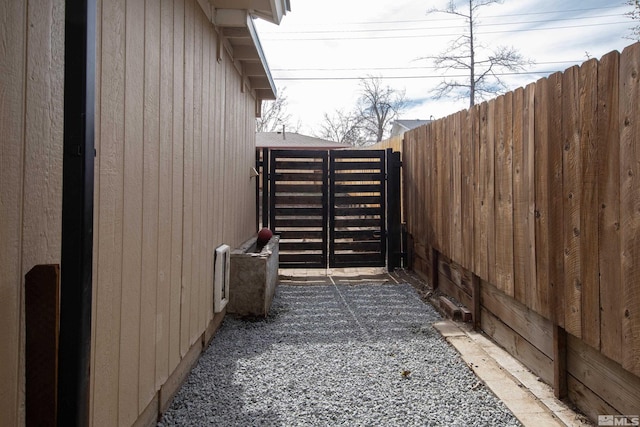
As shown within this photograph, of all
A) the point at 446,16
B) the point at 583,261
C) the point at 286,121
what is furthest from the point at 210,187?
the point at 286,121

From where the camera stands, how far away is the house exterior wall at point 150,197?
1477mm

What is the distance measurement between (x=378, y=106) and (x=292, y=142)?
382 inches

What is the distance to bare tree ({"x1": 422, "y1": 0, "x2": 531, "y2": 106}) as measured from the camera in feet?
55.4

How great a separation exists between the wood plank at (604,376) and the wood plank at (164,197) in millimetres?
2101

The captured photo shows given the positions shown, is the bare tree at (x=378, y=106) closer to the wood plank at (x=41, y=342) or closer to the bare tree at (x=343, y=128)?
the bare tree at (x=343, y=128)

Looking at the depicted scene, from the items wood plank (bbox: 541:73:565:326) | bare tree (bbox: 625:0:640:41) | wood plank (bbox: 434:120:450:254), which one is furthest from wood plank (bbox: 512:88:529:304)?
bare tree (bbox: 625:0:640:41)

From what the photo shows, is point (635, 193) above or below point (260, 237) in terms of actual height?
above

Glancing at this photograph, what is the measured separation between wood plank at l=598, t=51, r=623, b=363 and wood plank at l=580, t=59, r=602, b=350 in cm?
3

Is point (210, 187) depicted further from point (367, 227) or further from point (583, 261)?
point (367, 227)

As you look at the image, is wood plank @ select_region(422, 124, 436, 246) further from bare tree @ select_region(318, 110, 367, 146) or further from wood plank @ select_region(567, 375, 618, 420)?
bare tree @ select_region(318, 110, 367, 146)

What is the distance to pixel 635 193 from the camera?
1.71 metres

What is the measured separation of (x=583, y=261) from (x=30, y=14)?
2.31 m

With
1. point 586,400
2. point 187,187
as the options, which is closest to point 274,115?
point 187,187

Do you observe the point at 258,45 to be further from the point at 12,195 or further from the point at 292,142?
the point at 292,142
